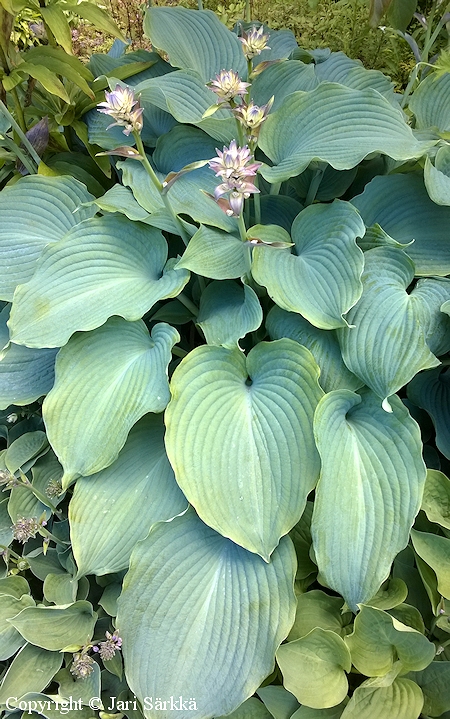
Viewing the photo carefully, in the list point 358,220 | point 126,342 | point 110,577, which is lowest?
point 110,577

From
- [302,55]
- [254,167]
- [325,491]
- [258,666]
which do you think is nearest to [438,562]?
[325,491]

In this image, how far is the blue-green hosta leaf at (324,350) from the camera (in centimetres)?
116

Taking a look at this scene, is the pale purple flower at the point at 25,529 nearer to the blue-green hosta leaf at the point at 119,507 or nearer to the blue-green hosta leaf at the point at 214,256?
the blue-green hosta leaf at the point at 119,507

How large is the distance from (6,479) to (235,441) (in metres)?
0.50

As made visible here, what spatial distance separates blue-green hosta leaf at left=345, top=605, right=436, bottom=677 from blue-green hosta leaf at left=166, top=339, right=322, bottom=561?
235mm

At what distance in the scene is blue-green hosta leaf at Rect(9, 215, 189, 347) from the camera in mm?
1172

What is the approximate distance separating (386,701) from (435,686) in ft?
0.40

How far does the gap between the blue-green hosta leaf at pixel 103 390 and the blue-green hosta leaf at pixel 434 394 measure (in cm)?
66

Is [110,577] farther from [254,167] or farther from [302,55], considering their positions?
[302,55]

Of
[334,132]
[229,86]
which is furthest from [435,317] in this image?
[229,86]

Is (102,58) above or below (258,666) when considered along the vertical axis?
above

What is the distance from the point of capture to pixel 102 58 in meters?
1.69

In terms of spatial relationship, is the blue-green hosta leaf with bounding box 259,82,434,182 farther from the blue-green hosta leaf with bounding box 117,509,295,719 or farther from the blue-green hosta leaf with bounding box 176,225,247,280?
the blue-green hosta leaf with bounding box 117,509,295,719

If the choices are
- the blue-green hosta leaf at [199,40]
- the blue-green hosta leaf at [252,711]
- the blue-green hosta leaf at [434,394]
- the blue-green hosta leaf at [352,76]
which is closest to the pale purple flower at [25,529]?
the blue-green hosta leaf at [252,711]
